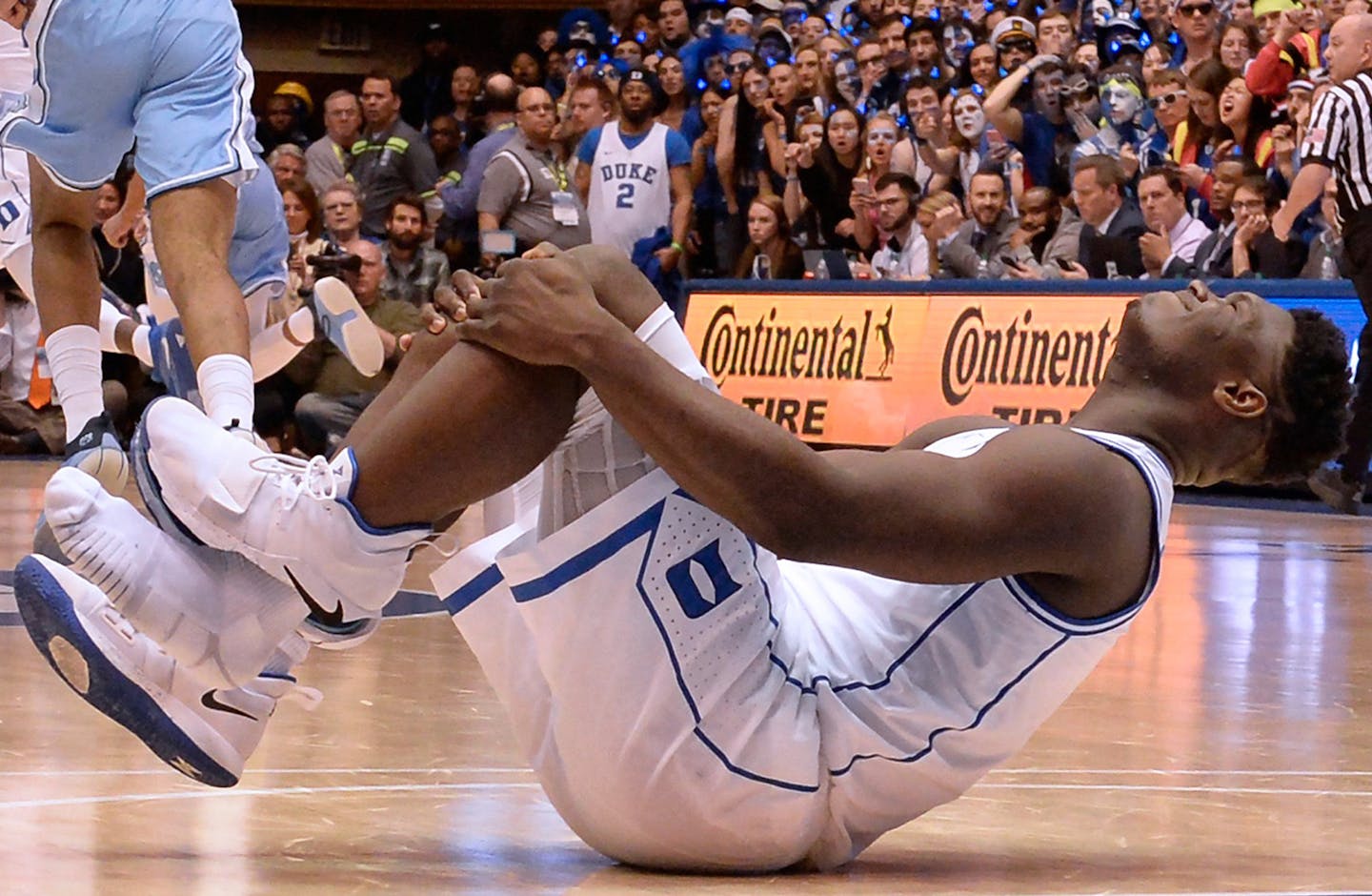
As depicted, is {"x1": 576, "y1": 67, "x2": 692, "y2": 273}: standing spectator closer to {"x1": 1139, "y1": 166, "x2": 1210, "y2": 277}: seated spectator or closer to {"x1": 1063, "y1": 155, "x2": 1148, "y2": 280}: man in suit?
{"x1": 1063, "y1": 155, "x2": 1148, "y2": 280}: man in suit

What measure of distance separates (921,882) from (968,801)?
630 mm

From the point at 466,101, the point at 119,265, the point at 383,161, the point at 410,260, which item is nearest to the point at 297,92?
the point at 466,101

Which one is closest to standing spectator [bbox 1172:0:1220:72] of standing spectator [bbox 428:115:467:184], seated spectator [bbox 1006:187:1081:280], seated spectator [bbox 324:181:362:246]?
seated spectator [bbox 1006:187:1081:280]

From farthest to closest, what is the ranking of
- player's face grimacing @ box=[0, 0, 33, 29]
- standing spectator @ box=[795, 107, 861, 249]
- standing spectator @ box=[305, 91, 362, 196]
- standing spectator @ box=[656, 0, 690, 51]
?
1. standing spectator @ box=[656, 0, 690, 51]
2. standing spectator @ box=[305, 91, 362, 196]
3. standing spectator @ box=[795, 107, 861, 249]
4. player's face grimacing @ box=[0, 0, 33, 29]

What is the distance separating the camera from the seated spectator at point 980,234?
10.9 m

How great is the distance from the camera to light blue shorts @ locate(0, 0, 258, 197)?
4645 millimetres

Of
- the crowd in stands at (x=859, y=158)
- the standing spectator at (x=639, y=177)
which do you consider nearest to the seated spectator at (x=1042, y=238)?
the crowd in stands at (x=859, y=158)

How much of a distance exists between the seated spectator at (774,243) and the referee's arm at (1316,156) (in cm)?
400

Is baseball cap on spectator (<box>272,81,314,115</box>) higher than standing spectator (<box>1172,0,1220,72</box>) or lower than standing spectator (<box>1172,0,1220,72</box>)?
lower

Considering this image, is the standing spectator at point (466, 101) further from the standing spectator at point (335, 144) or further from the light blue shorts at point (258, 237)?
the light blue shorts at point (258, 237)

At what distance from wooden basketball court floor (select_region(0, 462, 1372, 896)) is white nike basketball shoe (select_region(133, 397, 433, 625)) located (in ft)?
1.06

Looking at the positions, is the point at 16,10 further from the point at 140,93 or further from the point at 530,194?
the point at 530,194

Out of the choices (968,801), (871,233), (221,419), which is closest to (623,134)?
(871,233)

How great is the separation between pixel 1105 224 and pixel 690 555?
831cm
